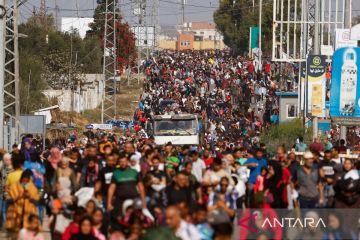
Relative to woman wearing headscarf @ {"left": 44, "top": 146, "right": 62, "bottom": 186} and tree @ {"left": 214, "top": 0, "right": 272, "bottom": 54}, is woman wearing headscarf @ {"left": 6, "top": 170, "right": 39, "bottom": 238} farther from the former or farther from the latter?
tree @ {"left": 214, "top": 0, "right": 272, "bottom": 54}

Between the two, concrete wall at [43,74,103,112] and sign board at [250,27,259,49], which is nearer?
concrete wall at [43,74,103,112]

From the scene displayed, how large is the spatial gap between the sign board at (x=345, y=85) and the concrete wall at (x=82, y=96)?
3384cm

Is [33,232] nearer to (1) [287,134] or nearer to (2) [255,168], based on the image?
(2) [255,168]

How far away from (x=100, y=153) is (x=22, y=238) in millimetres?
6656

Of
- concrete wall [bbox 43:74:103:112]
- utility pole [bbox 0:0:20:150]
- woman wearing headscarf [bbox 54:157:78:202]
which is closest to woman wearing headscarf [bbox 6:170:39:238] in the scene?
woman wearing headscarf [bbox 54:157:78:202]

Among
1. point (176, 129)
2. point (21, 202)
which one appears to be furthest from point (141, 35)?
point (21, 202)

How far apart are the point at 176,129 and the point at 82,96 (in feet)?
113

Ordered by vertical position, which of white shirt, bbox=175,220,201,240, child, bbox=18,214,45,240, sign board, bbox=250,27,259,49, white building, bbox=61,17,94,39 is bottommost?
child, bbox=18,214,45,240

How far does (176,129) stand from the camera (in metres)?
49.4

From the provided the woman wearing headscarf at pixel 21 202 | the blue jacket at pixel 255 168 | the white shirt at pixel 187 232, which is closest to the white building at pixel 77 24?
the blue jacket at pixel 255 168

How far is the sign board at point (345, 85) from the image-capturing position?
4081 centimetres

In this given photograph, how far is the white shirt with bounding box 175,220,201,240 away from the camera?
1655 centimetres

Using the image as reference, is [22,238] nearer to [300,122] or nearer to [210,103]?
[300,122]

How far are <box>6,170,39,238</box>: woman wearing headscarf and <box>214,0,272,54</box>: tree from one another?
102063 millimetres
